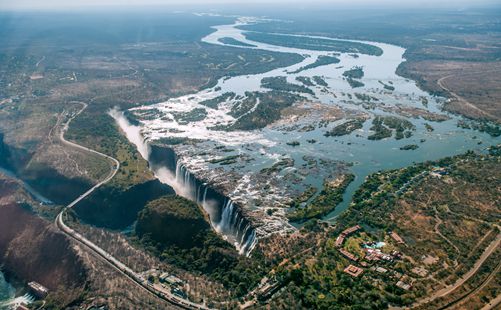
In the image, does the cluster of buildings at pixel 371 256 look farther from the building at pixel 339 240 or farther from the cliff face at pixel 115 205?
the cliff face at pixel 115 205

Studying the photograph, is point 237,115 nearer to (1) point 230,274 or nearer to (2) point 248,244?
(2) point 248,244

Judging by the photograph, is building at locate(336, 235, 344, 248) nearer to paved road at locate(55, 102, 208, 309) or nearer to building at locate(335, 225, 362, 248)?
building at locate(335, 225, 362, 248)

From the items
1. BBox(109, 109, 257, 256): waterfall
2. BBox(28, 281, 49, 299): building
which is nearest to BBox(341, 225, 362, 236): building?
BBox(109, 109, 257, 256): waterfall

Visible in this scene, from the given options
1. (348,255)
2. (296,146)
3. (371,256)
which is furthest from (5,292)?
(296,146)

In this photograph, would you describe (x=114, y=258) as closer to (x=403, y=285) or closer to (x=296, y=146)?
(x=403, y=285)

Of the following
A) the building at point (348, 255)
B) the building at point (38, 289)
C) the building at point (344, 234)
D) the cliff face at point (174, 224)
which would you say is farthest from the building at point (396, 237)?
the building at point (38, 289)
